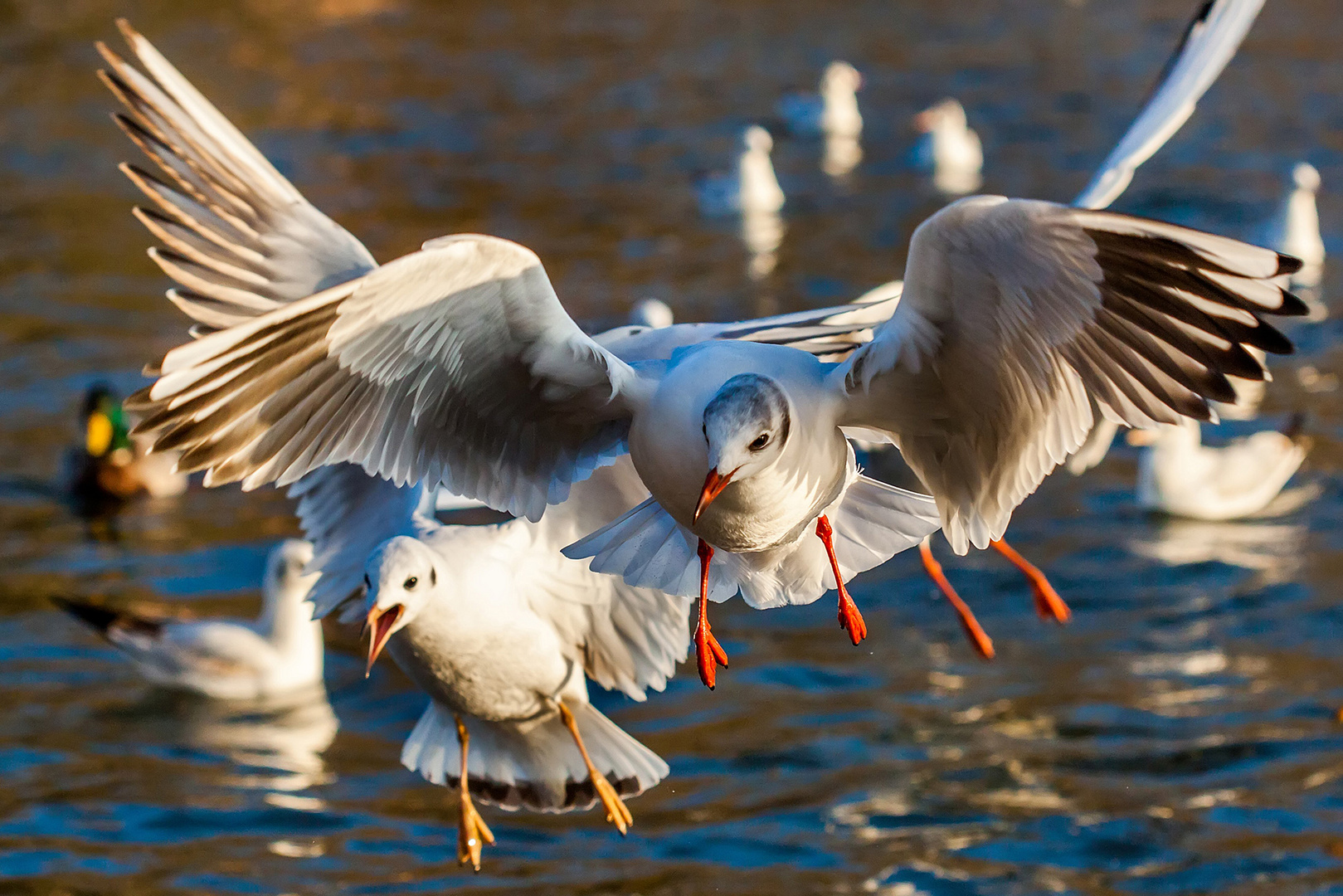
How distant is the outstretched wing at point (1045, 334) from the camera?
429 centimetres

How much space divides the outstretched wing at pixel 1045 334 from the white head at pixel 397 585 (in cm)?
175

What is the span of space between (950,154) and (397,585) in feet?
43.9

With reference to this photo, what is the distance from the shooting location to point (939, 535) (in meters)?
10.8

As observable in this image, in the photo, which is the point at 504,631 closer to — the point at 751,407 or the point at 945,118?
the point at 751,407

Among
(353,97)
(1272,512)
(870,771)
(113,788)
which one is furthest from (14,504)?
(353,97)

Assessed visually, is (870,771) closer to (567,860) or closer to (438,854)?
(567,860)

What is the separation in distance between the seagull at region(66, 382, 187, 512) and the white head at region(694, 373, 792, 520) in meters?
7.75

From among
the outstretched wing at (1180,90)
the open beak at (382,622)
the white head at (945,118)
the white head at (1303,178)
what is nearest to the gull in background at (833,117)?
the white head at (945,118)

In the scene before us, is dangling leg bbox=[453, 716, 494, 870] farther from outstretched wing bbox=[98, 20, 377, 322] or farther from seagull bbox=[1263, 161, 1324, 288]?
seagull bbox=[1263, 161, 1324, 288]

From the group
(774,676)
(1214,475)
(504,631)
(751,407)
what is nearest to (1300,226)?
(1214,475)

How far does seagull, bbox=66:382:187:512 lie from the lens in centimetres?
1170

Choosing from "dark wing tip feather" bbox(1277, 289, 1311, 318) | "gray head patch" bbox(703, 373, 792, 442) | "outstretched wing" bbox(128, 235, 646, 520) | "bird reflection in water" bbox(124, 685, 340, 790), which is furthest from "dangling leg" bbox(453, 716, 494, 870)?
"dark wing tip feather" bbox(1277, 289, 1311, 318)

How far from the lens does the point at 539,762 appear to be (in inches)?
273

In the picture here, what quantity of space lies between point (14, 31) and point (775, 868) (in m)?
23.1
